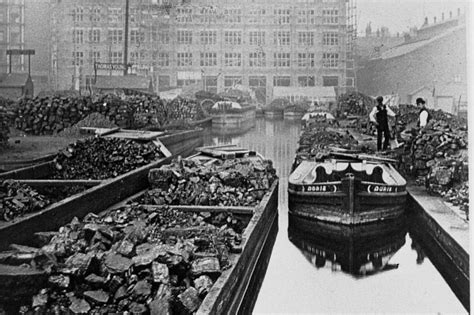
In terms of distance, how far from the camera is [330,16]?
85.0 feet

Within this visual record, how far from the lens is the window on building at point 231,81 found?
33.0 meters

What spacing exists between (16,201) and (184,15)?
24.4 m

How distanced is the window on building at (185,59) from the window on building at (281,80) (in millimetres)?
5723

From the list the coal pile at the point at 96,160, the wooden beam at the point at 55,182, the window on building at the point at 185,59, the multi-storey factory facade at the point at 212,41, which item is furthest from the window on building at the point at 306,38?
the wooden beam at the point at 55,182

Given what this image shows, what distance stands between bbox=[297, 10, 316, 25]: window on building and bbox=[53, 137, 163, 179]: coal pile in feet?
55.5

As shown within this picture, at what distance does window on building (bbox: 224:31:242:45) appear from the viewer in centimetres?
2660

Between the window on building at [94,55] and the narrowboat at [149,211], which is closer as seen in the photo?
the narrowboat at [149,211]

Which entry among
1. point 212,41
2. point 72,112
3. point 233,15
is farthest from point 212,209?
point 212,41

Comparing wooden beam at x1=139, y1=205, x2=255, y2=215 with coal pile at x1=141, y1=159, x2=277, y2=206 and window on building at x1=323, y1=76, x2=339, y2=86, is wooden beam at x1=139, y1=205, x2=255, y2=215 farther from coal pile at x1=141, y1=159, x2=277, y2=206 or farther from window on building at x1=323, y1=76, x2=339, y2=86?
window on building at x1=323, y1=76, x2=339, y2=86

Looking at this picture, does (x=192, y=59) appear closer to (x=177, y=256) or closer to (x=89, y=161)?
(x=89, y=161)

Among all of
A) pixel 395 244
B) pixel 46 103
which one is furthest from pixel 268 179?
pixel 46 103

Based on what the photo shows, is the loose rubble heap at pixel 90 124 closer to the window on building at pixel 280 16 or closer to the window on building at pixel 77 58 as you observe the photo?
the window on building at pixel 77 58

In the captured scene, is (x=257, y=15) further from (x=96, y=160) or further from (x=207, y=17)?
(x=96, y=160)

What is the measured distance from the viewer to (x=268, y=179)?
8.80 metres
